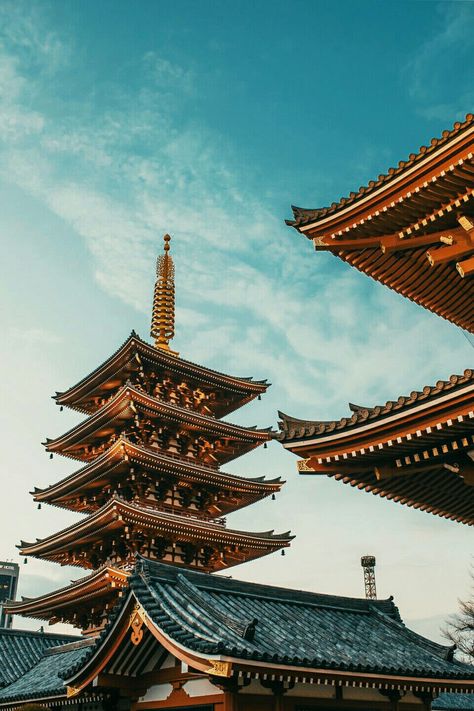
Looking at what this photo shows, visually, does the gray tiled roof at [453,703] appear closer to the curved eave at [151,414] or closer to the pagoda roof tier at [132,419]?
the pagoda roof tier at [132,419]

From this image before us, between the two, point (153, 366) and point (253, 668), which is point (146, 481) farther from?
point (253, 668)

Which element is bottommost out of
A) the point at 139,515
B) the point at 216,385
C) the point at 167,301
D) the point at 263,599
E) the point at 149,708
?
the point at 149,708

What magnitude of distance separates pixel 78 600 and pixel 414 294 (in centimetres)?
2290

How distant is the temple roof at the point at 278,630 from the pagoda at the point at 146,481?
1067 cm

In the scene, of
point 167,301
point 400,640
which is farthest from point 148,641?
point 167,301

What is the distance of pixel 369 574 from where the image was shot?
50062mm

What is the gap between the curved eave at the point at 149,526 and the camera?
2856cm

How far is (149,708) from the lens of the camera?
48.0ft

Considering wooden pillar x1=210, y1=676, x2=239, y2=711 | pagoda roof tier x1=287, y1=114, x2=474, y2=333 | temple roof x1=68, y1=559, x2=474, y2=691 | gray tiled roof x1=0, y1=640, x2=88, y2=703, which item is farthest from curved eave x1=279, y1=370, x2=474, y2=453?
gray tiled roof x1=0, y1=640, x2=88, y2=703

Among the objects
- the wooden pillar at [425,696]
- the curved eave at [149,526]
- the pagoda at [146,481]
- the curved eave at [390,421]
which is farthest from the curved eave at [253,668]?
the curved eave at [149,526]

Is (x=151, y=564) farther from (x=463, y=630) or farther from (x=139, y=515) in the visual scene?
(x=463, y=630)

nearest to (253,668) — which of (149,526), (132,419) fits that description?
(149,526)

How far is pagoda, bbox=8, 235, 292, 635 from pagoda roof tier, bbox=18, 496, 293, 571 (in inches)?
1.9

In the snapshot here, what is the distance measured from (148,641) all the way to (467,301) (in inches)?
362
